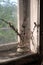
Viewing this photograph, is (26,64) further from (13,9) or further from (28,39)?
(13,9)

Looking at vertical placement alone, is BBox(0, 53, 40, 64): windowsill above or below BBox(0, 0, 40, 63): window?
below

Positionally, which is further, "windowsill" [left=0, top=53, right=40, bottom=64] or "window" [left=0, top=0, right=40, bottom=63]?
"window" [left=0, top=0, right=40, bottom=63]

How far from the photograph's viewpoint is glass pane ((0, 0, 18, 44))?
1616 millimetres

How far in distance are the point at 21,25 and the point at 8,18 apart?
15 cm

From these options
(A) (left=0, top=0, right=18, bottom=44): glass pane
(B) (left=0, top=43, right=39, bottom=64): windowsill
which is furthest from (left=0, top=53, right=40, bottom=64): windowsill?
(A) (left=0, top=0, right=18, bottom=44): glass pane

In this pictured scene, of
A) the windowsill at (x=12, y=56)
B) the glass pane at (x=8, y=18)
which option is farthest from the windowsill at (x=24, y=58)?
the glass pane at (x=8, y=18)

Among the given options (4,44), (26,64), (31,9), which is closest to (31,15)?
(31,9)

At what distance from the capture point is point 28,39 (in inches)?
66.8

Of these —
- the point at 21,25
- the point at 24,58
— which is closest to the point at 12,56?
the point at 24,58

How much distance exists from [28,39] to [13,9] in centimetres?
32

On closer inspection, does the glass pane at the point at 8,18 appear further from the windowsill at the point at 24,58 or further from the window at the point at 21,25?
the windowsill at the point at 24,58

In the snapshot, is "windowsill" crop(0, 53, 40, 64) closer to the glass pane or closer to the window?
the window

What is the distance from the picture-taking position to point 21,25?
1.70 metres

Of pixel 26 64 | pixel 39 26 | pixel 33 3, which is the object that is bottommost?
pixel 26 64
